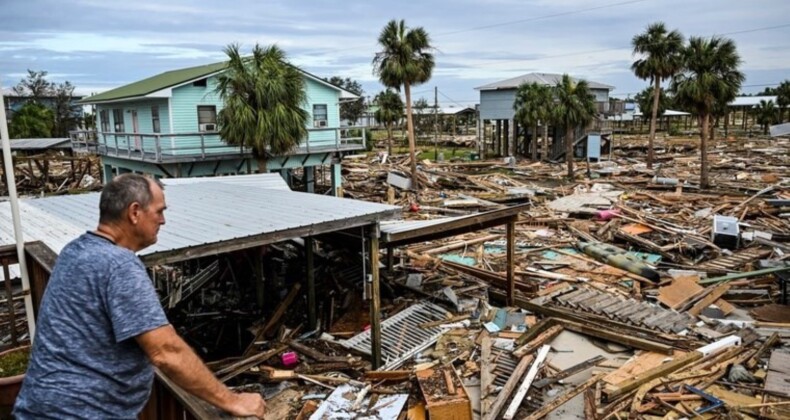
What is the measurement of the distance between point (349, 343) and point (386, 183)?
21.1 metres

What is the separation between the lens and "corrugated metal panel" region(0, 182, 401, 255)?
22.3 feet

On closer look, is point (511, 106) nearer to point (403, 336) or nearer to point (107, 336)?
point (403, 336)

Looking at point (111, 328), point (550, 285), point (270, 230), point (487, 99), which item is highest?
point (487, 99)

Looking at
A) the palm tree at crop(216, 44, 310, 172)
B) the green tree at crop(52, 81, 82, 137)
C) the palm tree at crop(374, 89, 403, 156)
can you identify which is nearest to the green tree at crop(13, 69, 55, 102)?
the green tree at crop(52, 81, 82, 137)

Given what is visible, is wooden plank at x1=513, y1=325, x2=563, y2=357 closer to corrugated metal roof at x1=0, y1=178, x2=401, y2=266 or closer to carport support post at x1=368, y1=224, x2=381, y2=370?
carport support post at x1=368, y1=224, x2=381, y2=370

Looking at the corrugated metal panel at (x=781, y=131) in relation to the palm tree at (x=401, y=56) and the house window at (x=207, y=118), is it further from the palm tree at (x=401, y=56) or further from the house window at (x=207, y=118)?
the house window at (x=207, y=118)

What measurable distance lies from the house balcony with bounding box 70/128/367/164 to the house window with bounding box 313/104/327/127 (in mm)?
943

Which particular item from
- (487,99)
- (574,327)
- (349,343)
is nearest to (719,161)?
(487,99)

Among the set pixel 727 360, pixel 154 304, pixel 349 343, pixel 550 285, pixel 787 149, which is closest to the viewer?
pixel 154 304

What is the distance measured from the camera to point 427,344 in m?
10.1

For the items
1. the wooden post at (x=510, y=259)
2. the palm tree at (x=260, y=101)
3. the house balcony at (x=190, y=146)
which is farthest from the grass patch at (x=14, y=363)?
the house balcony at (x=190, y=146)

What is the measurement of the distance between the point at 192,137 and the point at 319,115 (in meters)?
6.48

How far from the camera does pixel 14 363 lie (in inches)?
180

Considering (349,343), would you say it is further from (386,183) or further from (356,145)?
(386,183)
